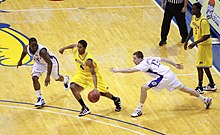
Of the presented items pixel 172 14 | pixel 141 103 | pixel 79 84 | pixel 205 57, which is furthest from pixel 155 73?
pixel 172 14

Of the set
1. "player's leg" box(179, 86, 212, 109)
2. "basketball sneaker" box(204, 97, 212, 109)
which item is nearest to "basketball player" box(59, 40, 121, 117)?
"player's leg" box(179, 86, 212, 109)

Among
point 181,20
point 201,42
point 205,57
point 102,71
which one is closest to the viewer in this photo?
point 201,42

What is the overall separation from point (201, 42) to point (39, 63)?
3052mm

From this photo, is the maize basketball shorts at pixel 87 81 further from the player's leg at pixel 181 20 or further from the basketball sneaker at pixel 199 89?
the player's leg at pixel 181 20

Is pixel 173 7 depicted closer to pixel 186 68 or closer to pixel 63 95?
pixel 186 68

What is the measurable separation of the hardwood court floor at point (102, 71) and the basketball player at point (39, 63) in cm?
38

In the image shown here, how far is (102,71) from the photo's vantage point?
13.9 m

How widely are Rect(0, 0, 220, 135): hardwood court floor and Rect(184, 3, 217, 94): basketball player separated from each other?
0.40m

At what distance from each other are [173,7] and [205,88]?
266cm

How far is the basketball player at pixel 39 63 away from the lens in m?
11.9

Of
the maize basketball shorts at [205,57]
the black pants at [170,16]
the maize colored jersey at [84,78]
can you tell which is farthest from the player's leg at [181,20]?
the maize colored jersey at [84,78]

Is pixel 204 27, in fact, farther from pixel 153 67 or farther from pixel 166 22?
pixel 166 22

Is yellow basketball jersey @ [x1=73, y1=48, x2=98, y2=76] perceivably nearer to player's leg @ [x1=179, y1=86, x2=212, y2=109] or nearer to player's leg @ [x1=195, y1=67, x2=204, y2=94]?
player's leg @ [x1=179, y1=86, x2=212, y2=109]

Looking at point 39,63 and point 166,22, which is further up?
point 166,22
